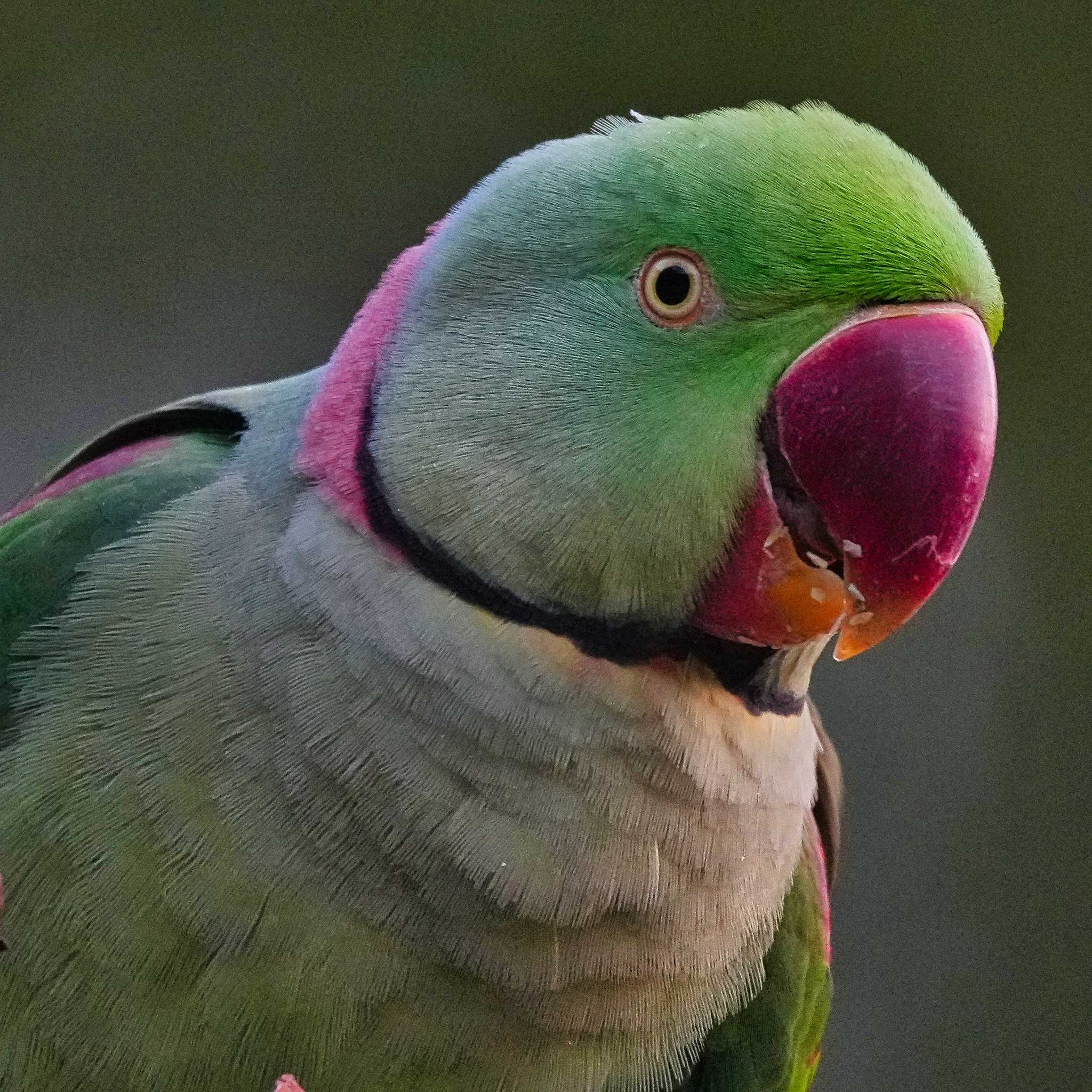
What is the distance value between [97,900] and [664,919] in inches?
15.0

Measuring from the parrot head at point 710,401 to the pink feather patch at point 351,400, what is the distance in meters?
0.03

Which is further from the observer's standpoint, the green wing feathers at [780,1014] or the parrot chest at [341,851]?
the green wing feathers at [780,1014]

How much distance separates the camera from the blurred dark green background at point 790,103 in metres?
1.79

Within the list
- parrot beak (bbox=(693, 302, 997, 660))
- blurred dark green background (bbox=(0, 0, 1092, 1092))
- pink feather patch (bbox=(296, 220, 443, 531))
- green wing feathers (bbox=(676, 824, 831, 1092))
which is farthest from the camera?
blurred dark green background (bbox=(0, 0, 1092, 1092))

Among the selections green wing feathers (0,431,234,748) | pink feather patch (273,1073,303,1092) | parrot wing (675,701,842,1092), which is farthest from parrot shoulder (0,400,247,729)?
parrot wing (675,701,842,1092)

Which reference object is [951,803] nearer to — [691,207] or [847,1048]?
[847,1048]

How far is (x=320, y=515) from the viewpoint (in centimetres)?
79

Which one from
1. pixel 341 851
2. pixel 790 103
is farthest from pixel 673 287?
pixel 790 103

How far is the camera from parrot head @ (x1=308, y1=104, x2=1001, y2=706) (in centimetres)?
67

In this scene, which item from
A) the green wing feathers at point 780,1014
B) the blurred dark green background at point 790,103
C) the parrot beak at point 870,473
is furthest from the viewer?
the blurred dark green background at point 790,103

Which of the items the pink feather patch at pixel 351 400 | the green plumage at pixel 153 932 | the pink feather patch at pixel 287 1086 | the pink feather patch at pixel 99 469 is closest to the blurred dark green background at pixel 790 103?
the pink feather patch at pixel 99 469

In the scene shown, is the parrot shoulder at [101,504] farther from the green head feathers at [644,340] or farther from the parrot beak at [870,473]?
the parrot beak at [870,473]

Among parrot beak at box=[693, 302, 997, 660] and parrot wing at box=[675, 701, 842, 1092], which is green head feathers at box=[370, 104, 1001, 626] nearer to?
parrot beak at box=[693, 302, 997, 660]

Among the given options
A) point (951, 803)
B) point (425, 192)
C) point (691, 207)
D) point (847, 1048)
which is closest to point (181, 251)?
point (425, 192)
